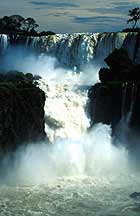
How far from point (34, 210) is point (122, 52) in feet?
68.7

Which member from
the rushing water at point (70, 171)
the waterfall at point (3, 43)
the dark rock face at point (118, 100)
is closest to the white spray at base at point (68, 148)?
the rushing water at point (70, 171)

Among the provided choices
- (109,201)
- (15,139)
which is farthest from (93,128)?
(109,201)

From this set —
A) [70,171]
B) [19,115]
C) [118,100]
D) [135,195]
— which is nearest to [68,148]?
[70,171]

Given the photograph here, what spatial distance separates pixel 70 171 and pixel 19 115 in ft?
14.9

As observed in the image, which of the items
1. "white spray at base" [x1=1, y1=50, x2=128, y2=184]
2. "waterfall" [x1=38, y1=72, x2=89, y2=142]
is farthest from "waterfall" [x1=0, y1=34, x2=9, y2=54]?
"waterfall" [x1=38, y1=72, x2=89, y2=142]

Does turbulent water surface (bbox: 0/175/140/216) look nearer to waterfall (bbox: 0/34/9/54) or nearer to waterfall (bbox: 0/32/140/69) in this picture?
waterfall (bbox: 0/32/140/69)

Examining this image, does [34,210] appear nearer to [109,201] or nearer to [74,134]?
[109,201]

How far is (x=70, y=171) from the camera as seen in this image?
114 ft

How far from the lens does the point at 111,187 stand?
1233 inches

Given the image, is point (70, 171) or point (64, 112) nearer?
point (70, 171)

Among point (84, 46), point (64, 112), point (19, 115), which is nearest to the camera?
point (19, 115)

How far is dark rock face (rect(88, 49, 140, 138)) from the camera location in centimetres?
3828

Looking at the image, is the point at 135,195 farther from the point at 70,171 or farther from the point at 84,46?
the point at 84,46

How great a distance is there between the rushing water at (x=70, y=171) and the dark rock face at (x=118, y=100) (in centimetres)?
30
